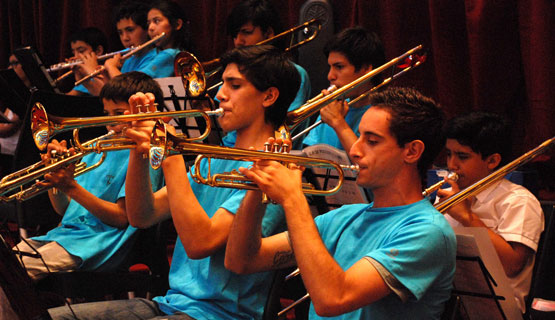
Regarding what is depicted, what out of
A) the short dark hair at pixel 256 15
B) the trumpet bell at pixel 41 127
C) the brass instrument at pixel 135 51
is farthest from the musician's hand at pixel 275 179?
the brass instrument at pixel 135 51

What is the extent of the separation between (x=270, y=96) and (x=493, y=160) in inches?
42.9

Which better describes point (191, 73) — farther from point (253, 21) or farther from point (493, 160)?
point (493, 160)

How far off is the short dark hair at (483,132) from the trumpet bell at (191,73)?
46.2 inches

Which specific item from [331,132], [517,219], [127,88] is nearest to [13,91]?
[127,88]

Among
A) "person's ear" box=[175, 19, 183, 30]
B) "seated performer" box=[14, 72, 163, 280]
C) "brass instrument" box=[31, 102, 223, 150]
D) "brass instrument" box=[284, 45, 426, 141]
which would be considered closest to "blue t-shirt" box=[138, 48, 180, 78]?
"person's ear" box=[175, 19, 183, 30]

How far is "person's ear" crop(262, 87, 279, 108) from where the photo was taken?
2547mm

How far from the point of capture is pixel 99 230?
315 cm

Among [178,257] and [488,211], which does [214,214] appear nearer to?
[178,257]

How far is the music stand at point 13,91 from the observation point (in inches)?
164

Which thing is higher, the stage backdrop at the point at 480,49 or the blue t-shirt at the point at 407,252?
the stage backdrop at the point at 480,49

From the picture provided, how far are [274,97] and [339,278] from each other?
3.44ft

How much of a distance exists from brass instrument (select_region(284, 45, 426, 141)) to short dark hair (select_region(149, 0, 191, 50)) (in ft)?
6.06

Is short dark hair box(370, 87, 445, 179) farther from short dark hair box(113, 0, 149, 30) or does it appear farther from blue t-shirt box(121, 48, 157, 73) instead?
short dark hair box(113, 0, 149, 30)

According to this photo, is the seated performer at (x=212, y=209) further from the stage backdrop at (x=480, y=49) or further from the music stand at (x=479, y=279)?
the stage backdrop at (x=480, y=49)
